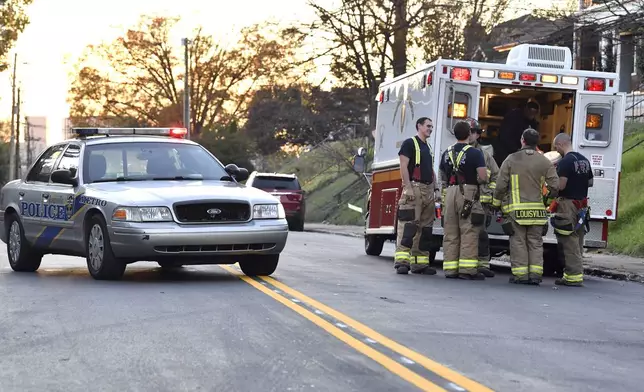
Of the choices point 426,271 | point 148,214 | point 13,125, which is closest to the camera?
point 148,214

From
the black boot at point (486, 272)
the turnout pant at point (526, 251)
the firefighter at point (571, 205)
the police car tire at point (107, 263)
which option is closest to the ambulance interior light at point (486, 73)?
the firefighter at point (571, 205)

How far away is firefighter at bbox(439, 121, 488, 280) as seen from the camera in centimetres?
1423

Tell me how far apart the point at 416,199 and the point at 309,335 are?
643 cm

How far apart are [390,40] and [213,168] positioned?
22505 mm

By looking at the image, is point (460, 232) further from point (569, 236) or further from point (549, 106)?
point (549, 106)

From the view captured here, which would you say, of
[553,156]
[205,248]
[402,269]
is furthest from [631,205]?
[205,248]

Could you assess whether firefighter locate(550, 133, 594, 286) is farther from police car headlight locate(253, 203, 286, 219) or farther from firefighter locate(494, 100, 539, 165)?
police car headlight locate(253, 203, 286, 219)

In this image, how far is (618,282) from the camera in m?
15.5

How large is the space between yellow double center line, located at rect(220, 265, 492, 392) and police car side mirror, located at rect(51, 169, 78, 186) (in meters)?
2.94

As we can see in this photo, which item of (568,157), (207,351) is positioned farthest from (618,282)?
(207,351)

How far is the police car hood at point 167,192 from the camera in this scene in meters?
12.3

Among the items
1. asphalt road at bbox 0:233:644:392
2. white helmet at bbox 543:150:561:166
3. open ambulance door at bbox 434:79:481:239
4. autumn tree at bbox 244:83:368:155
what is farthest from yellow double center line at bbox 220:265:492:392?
autumn tree at bbox 244:83:368:155

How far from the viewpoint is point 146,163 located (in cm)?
1355

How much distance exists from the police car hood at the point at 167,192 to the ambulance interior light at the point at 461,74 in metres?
3.84
